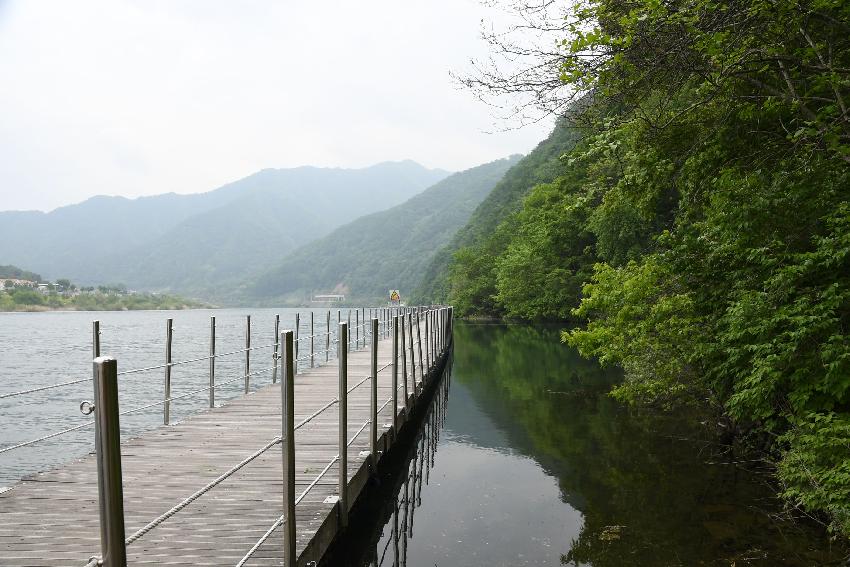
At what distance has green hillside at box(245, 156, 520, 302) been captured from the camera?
15750cm

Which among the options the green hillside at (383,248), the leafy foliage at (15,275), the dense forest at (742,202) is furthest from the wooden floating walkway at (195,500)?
the leafy foliage at (15,275)

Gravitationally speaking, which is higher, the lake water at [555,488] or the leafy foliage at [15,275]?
the leafy foliage at [15,275]

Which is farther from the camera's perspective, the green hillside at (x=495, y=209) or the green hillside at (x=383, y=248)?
the green hillside at (x=383, y=248)

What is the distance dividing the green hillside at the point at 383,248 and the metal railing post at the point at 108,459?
14296cm

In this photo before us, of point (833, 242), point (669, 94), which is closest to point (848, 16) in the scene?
point (669, 94)

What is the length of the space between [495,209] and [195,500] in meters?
91.5

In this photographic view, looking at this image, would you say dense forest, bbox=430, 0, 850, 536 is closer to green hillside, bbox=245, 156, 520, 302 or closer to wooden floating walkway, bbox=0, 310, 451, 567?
wooden floating walkway, bbox=0, 310, 451, 567

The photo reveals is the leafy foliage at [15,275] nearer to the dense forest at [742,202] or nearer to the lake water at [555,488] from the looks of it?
the lake water at [555,488]

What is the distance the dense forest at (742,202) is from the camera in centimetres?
691

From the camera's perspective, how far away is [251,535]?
16.5 ft

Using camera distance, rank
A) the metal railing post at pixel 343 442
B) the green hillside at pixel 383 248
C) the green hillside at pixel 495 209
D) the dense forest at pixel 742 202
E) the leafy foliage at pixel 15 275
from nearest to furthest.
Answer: the metal railing post at pixel 343 442 < the dense forest at pixel 742 202 < the green hillside at pixel 495 209 < the leafy foliage at pixel 15 275 < the green hillside at pixel 383 248

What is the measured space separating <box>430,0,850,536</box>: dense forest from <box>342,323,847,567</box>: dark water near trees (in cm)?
62

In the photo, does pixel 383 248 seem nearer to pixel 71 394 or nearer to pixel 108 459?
pixel 71 394

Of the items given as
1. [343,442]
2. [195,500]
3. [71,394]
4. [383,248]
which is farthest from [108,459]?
[383,248]
